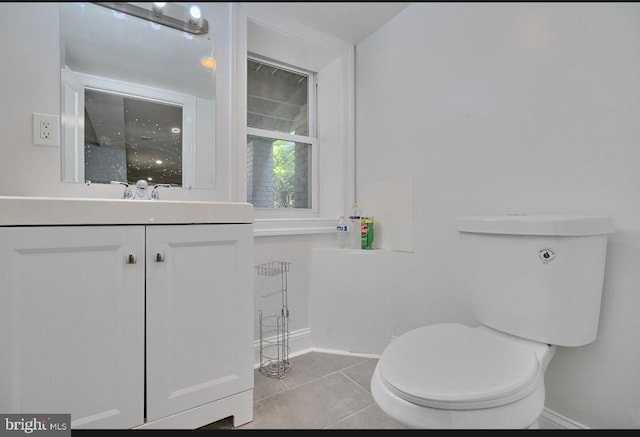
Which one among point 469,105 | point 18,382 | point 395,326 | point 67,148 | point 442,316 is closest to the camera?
point 18,382

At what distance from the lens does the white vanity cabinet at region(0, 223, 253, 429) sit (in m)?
0.77

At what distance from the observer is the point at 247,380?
3.58 ft

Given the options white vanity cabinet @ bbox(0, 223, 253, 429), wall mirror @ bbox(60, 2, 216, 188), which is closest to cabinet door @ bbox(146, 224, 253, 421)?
white vanity cabinet @ bbox(0, 223, 253, 429)

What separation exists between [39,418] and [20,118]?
3.59ft

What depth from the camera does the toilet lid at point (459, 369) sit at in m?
0.65

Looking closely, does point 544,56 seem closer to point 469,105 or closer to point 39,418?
point 469,105

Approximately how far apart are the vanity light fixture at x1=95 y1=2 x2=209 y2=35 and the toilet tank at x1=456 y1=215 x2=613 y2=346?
5.53ft

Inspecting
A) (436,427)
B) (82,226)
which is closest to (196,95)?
(82,226)

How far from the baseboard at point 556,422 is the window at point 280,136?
1.57m

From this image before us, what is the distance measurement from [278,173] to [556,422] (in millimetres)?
1798

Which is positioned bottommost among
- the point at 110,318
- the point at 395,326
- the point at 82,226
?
the point at 395,326

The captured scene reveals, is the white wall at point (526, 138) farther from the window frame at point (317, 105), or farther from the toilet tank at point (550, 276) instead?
the window frame at point (317, 105)

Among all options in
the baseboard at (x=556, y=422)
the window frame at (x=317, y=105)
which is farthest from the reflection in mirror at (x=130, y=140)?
the baseboard at (x=556, y=422)

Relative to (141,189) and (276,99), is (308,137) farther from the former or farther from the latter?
(141,189)
